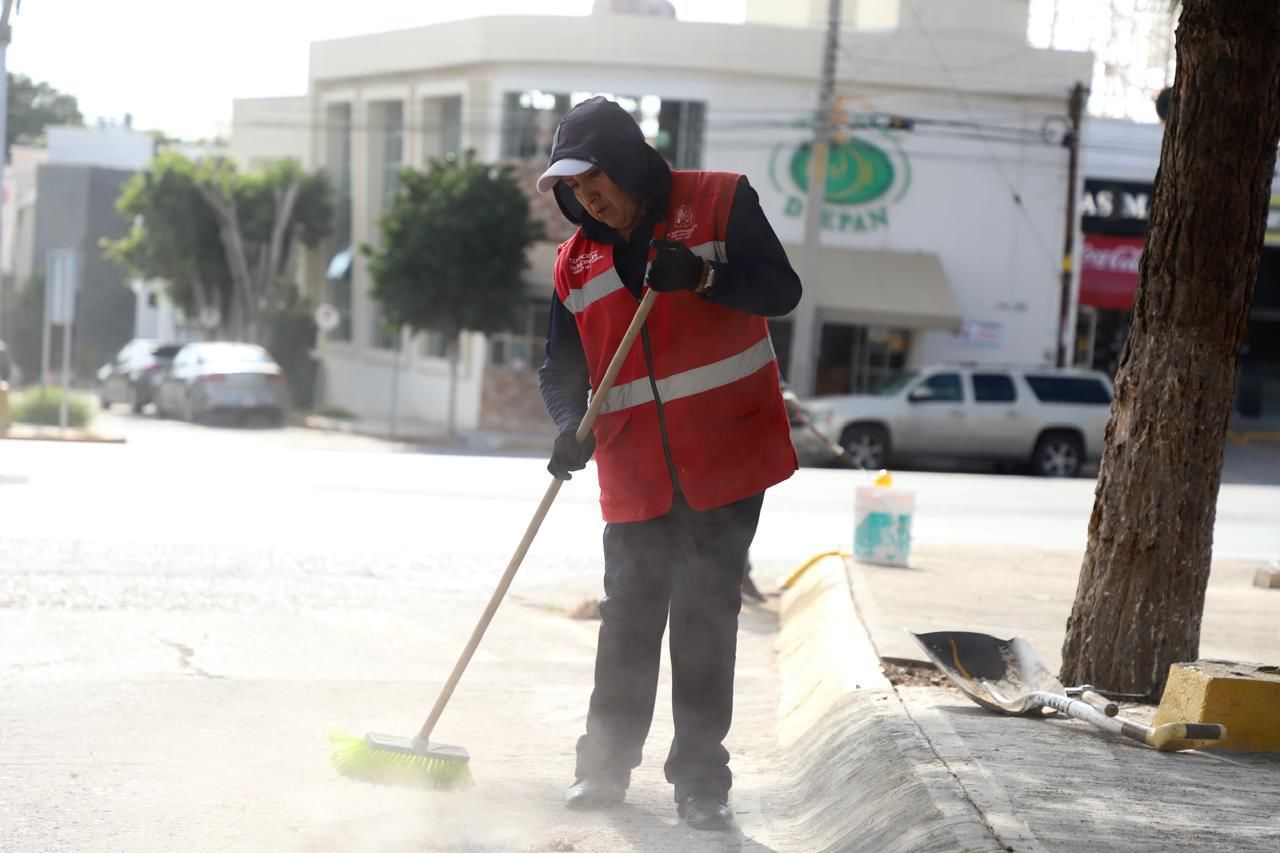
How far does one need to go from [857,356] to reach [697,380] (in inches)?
1096

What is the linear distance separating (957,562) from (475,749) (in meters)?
4.96

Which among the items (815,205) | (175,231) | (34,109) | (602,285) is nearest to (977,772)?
(602,285)

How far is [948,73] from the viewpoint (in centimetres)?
3200

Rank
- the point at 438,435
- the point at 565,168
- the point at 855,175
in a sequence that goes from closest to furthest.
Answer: the point at 565,168 → the point at 438,435 → the point at 855,175

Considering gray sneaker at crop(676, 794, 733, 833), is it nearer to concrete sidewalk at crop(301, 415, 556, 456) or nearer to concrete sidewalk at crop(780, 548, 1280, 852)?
concrete sidewalk at crop(780, 548, 1280, 852)

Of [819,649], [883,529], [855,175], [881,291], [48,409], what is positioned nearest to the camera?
[819,649]

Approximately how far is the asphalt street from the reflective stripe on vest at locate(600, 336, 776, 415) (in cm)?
116

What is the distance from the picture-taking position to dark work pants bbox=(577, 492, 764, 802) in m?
4.50

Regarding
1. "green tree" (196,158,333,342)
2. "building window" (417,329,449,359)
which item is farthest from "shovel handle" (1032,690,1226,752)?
"green tree" (196,158,333,342)

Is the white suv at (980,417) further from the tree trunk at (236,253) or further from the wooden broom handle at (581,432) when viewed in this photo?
the tree trunk at (236,253)

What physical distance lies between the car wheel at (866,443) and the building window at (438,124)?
48.4 feet

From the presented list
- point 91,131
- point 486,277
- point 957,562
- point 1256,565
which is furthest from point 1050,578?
point 91,131

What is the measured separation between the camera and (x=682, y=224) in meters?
4.46

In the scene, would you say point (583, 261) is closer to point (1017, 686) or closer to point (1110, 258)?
point (1017, 686)
